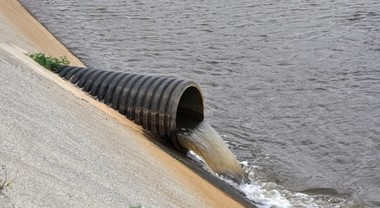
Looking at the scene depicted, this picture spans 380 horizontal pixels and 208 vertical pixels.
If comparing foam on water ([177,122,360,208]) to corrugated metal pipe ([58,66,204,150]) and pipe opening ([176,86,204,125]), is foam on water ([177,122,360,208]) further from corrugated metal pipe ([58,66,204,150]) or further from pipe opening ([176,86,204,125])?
corrugated metal pipe ([58,66,204,150])

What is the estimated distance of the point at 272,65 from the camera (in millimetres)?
20000

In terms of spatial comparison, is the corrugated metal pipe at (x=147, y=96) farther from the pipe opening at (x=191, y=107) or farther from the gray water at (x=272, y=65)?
the gray water at (x=272, y=65)

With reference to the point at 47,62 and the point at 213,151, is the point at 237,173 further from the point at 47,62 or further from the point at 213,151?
the point at 47,62

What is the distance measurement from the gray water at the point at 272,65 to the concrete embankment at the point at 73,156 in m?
2.92

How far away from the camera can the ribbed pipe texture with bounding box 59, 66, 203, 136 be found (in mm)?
13883

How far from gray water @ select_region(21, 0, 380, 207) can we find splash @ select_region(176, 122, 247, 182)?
568mm

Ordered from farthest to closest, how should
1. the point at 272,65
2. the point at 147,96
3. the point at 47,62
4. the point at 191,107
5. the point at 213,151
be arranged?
the point at 272,65 < the point at 191,107 < the point at 47,62 < the point at 147,96 < the point at 213,151

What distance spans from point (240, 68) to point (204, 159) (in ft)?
21.9

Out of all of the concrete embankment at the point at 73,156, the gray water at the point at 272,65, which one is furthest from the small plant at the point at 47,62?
the gray water at the point at 272,65

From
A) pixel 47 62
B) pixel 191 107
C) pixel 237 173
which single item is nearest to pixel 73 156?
pixel 237 173

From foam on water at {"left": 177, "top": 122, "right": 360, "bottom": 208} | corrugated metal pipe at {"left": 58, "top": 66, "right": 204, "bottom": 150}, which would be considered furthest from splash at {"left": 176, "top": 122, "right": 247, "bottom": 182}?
corrugated metal pipe at {"left": 58, "top": 66, "right": 204, "bottom": 150}

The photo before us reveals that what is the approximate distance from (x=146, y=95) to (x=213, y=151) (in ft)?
5.87

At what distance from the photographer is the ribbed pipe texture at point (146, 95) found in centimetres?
1388

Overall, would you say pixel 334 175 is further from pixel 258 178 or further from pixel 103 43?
pixel 103 43
